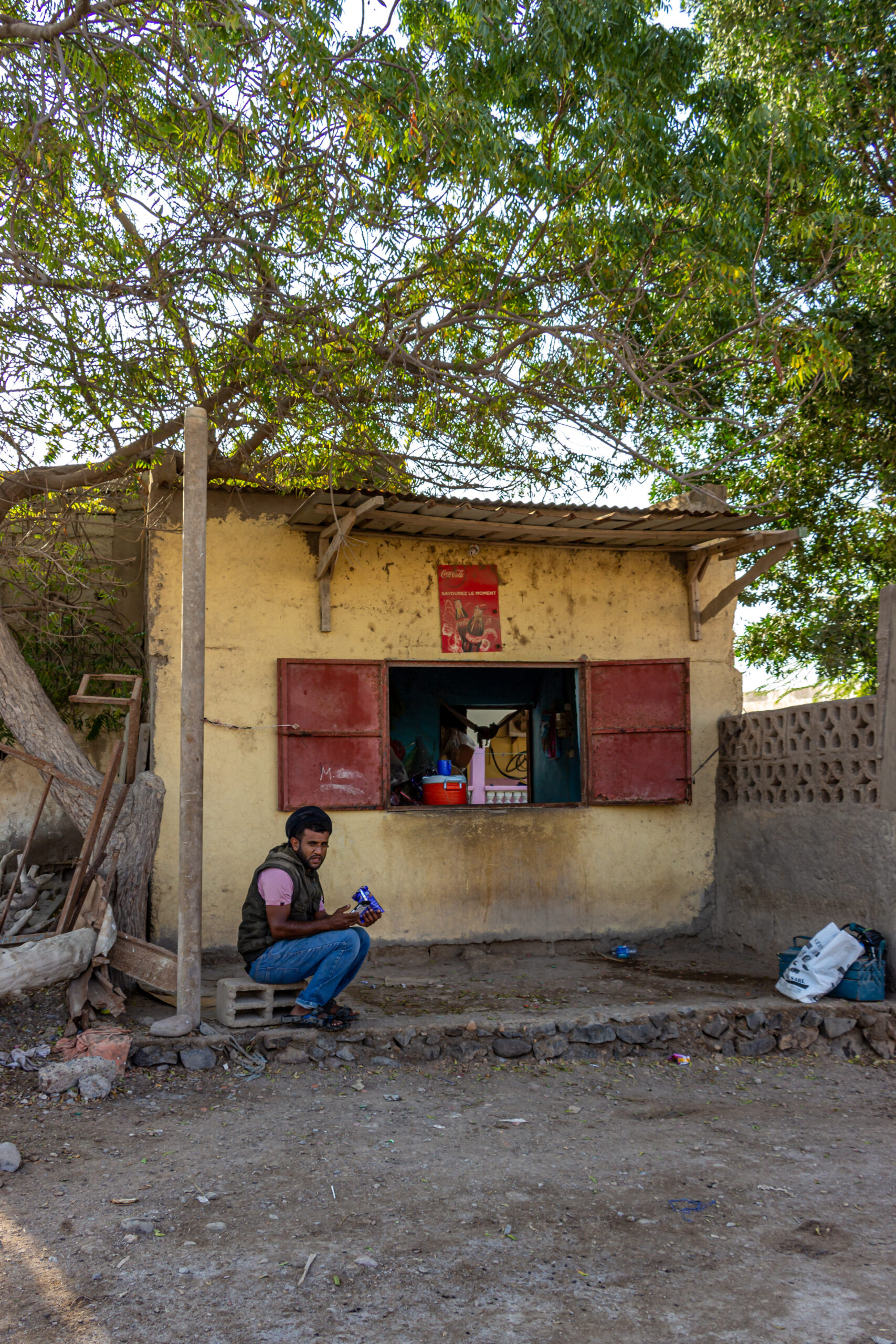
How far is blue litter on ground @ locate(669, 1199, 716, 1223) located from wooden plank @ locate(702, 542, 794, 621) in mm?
4932

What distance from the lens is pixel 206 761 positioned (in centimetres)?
696

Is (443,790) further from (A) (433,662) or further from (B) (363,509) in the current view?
(B) (363,509)

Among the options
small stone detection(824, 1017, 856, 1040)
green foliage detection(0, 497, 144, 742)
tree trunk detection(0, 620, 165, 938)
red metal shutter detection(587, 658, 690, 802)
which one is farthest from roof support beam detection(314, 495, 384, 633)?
small stone detection(824, 1017, 856, 1040)

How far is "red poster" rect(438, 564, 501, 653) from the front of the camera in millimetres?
7641

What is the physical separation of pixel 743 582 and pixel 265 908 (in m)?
4.69

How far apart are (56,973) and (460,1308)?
2948 mm

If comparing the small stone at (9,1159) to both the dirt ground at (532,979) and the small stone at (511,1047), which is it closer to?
the dirt ground at (532,979)

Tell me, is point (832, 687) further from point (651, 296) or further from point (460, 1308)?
point (460, 1308)

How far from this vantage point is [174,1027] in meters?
4.77

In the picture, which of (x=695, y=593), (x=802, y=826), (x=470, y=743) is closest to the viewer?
(x=802, y=826)

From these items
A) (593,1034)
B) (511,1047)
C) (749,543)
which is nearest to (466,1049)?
(511,1047)

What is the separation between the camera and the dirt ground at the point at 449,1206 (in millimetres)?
2631

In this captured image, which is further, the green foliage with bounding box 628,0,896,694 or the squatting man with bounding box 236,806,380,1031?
the green foliage with bounding box 628,0,896,694

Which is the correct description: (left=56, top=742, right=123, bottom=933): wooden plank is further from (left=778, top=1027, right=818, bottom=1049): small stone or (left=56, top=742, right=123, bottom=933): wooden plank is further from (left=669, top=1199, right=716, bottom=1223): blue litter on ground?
(left=778, top=1027, right=818, bottom=1049): small stone
